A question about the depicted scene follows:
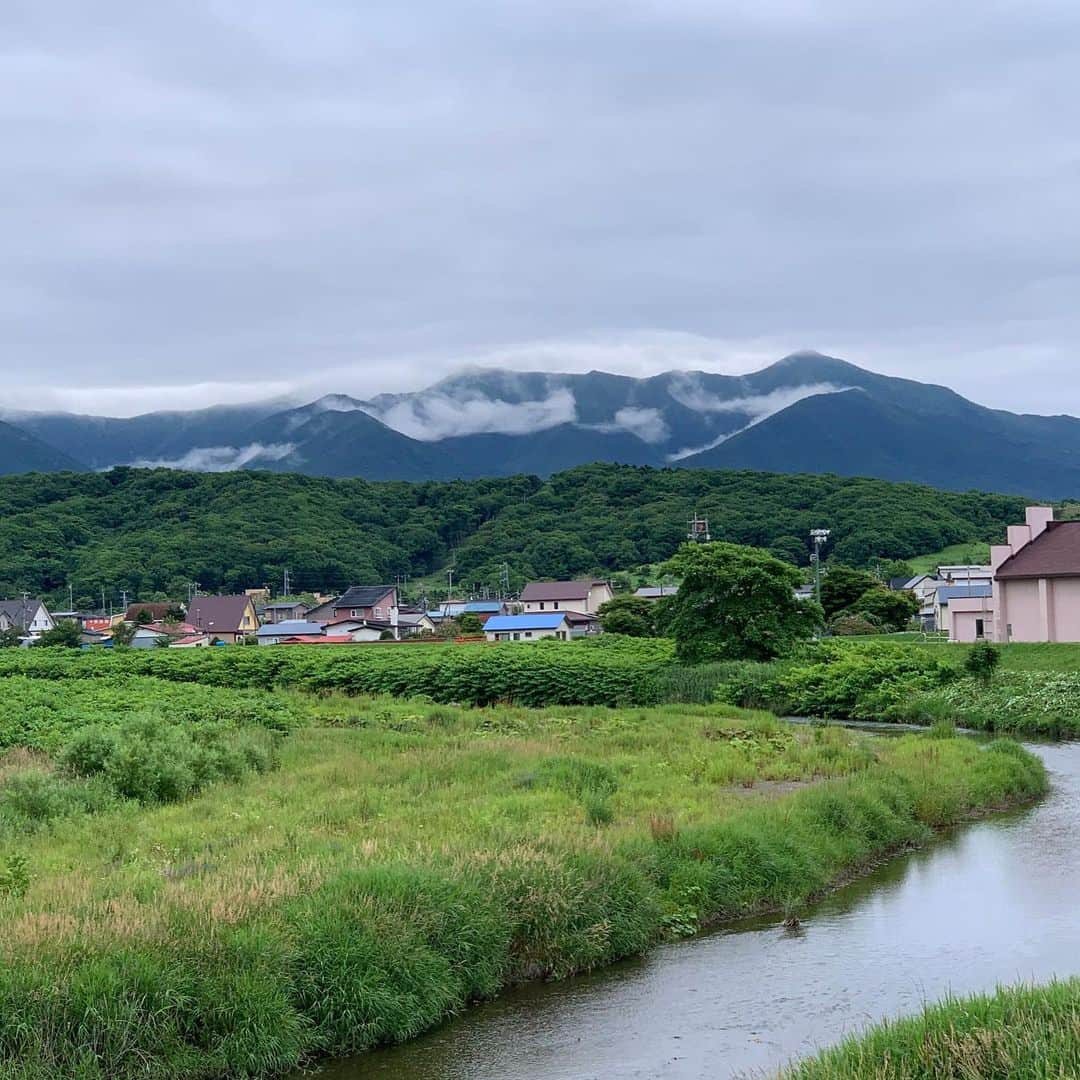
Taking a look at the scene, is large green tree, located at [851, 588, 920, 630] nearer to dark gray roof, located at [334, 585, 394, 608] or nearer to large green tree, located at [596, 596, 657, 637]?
large green tree, located at [596, 596, 657, 637]

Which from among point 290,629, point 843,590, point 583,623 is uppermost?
point 843,590

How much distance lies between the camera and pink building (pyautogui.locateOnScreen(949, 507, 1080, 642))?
172 feet

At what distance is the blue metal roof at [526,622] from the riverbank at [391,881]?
69552 millimetres

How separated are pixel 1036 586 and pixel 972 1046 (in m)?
48.5

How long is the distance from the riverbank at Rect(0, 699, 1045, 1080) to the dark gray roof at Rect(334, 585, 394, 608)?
311 feet

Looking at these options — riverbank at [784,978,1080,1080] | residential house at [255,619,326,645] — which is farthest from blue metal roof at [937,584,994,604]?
riverbank at [784,978,1080,1080]

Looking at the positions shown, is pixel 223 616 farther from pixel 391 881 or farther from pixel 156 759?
pixel 391 881

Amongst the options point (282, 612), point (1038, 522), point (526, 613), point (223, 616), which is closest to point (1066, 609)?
point (1038, 522)

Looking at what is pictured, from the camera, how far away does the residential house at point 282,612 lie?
127 metres

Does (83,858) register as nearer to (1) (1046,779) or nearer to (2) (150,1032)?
(2) (150,1032)

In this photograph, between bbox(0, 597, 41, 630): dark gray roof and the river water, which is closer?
the river water

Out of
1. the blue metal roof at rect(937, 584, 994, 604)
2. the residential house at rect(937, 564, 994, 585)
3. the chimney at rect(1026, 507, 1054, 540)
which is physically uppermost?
the chimney at rect(1026, 507, 1054, 540)

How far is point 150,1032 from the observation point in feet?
33.7

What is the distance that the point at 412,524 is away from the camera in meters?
169
